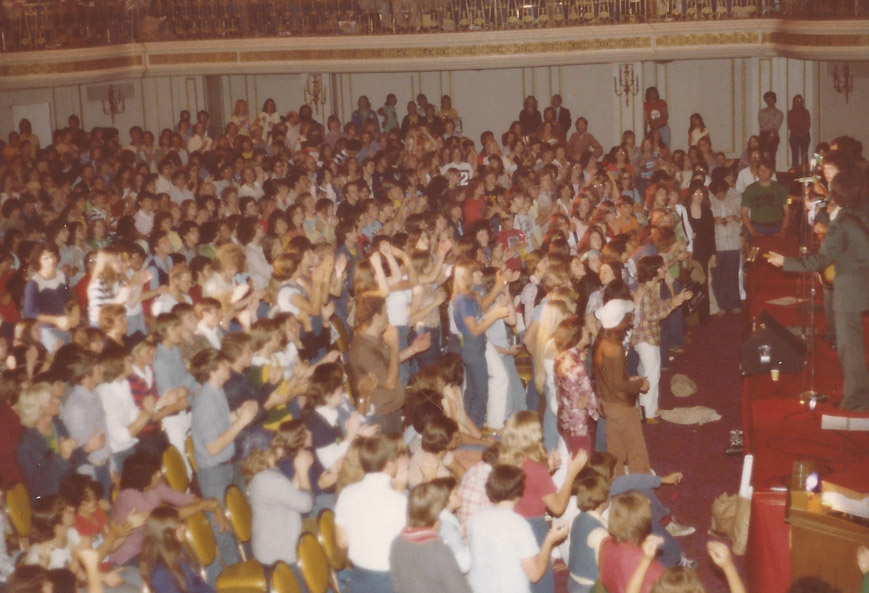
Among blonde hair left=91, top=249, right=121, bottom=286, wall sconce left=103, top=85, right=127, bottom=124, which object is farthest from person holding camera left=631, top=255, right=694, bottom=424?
wall sconce left=103, top=85, right=127, bottom=124

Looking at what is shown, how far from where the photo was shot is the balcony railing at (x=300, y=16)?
60.2 feet

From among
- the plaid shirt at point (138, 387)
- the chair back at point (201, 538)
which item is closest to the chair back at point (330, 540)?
the chair back at point (201, 538)

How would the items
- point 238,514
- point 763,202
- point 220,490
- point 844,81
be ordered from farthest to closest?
point 844,81 → point 763,202 → point 220,490 → point 238,514

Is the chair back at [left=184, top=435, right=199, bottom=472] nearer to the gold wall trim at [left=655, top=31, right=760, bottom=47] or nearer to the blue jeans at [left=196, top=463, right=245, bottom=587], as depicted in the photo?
the blue jeans at [left=196, top=463, right=245, bottom=587]

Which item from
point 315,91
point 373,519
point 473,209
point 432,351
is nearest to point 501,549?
point 373,519

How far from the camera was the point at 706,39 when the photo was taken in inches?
711

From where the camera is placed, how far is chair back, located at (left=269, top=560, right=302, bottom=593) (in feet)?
18.0

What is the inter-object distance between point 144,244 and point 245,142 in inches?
198

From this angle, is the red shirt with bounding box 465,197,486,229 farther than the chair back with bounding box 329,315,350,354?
Yes

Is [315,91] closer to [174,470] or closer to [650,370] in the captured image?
[650,370]

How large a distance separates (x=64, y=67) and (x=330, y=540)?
1466 centimetres

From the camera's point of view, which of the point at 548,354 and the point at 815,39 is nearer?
the point at 548,354

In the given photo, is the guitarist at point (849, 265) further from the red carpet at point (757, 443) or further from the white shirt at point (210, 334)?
the white shirt at point (210, 334)

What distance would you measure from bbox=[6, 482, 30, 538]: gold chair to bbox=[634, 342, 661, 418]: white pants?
15.8ft
